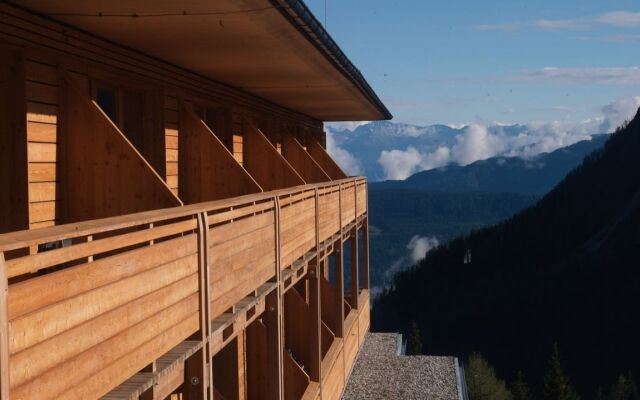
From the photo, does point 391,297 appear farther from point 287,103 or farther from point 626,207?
point 287,103

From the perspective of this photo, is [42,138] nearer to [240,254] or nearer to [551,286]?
[240,254]

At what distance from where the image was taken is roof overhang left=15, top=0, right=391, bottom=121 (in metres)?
7.76

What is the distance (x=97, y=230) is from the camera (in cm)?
449

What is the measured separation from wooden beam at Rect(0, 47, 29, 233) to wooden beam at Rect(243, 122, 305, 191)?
7.76m

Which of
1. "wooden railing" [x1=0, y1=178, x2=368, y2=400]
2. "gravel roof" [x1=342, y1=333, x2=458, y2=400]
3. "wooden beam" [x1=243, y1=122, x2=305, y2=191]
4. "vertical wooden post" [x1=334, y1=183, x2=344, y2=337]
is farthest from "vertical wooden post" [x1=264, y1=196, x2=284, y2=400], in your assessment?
"gravel roof" [x1=342, y1=333, x2=458, y2=400]

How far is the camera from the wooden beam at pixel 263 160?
15.1 meters

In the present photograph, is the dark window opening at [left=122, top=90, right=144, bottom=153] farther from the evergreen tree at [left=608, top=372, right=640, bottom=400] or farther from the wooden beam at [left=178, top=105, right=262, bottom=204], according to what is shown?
the evergreen tree at [left=608, top=372, right=640, bottom=400]

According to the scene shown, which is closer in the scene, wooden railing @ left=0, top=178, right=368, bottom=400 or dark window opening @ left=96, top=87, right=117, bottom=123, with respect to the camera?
wooden railing @ left=0, top=178, right=368, bottom=400

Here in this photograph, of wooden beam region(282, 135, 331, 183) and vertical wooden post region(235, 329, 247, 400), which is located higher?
wooden beam region(282, 135, 331, 183)

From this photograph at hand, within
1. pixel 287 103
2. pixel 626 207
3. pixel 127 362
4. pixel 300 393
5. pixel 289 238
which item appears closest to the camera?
pixel 127 362

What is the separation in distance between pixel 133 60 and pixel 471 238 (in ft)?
577

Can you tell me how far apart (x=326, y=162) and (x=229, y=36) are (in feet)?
46.6

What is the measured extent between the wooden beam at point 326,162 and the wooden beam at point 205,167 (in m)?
11.3

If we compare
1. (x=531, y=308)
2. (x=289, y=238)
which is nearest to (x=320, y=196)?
(x=289, y=238)
